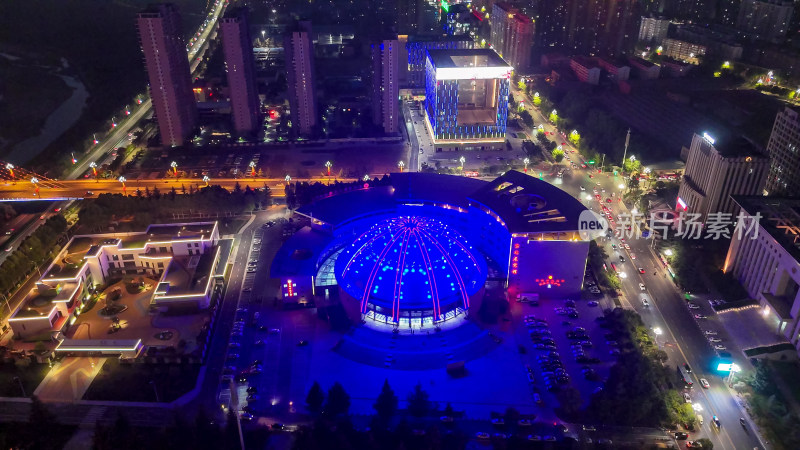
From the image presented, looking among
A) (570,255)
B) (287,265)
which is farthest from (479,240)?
(287,265)

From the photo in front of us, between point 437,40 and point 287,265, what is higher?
point 437,40

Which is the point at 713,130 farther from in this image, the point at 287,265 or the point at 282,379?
the point at 282,379

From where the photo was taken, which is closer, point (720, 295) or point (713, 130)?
point (720, 295)

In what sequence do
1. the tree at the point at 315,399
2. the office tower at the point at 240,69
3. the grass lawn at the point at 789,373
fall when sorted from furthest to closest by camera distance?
the office tower at the point at 240,69 → the grass lawn at the point at 789,373 → the tree at the point at 315,399

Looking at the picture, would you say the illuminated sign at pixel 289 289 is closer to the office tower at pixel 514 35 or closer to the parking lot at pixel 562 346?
the parking lot at pixel 562 346

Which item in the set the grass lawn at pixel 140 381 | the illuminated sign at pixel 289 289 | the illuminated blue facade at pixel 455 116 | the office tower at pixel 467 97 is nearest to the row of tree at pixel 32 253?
the grass lawn at pixel 140 381

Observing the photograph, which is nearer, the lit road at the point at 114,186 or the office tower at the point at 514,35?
the lit road at the point at 114,186

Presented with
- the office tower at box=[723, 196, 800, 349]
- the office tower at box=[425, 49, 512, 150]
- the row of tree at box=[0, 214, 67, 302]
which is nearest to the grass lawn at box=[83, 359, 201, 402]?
the row of tree at box=[0, 214, 67, 302]
